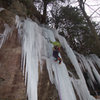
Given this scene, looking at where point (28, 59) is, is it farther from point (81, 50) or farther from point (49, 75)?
point (81, 50)

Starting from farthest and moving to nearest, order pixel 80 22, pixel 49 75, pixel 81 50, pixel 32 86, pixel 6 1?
pixel 81 50 < pixel 80 22 < pixel 6 1 < pixel 49 75 < pixel 32 86

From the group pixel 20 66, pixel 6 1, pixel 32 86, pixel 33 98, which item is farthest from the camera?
pixel 6 1

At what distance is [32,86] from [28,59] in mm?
697

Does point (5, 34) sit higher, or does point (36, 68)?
point (5, 34)

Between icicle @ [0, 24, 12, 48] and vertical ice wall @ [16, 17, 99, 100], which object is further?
icicle @ [0, 24, 12, 48]

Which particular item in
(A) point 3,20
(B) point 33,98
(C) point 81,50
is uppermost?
(C) point 81,50

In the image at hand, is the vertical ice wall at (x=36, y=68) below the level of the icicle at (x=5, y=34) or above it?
below

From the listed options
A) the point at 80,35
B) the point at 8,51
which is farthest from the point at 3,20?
the point at 80,35

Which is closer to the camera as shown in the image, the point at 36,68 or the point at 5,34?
the point at 36,68

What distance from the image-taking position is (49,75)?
284 centimetres

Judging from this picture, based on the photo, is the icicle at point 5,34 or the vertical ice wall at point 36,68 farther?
the icicle at point 5,34

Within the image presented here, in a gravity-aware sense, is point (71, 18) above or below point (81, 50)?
above

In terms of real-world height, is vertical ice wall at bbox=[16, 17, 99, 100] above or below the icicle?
below

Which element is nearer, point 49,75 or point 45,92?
point 45,92
